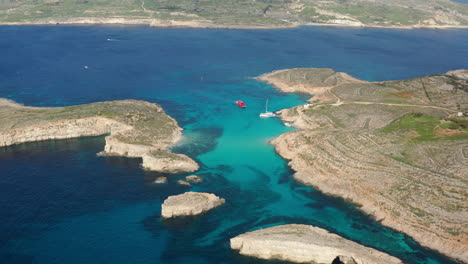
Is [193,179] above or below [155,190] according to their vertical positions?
below

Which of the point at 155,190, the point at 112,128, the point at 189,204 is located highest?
the point at 112,128

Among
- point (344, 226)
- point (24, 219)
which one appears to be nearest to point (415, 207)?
point (344, 226)

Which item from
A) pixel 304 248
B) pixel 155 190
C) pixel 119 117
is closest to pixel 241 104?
pixel 119 117

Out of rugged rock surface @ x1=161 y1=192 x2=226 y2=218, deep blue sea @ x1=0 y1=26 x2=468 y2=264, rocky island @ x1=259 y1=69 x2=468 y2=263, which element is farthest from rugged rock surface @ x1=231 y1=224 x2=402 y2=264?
rocky island @ x1=259 y1=69 x2=468 y2=263

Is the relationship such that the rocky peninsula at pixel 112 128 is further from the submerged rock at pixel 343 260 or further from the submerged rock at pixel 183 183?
the submerged rock at pixel 343 260

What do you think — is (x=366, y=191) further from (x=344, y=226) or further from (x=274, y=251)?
(x=274, y=251)

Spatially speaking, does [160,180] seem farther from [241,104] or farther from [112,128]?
[241,104]
